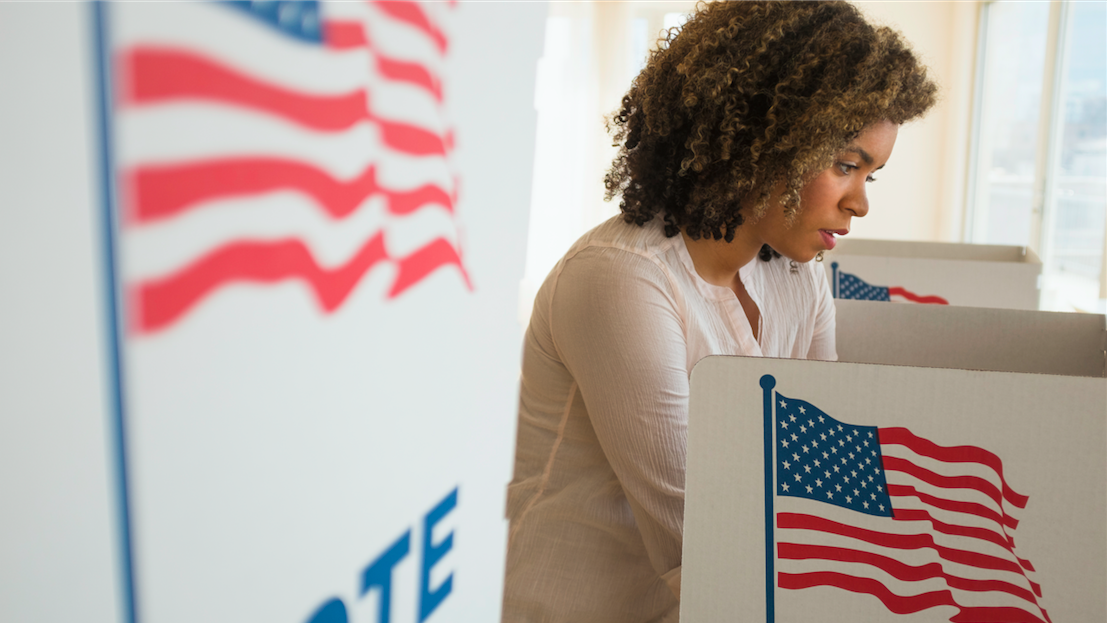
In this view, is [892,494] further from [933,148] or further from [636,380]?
[933,148]

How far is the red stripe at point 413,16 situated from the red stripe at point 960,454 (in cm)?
48

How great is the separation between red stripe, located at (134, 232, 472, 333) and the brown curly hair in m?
0.50

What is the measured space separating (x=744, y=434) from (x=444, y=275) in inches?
11.3

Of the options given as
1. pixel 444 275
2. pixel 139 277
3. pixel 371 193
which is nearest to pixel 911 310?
pixel 444 275

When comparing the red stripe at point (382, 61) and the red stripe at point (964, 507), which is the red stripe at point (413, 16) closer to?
the red stripe at point (382, 61)

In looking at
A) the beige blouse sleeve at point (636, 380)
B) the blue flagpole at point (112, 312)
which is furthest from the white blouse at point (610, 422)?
the blue flagpole at point (112, 312)

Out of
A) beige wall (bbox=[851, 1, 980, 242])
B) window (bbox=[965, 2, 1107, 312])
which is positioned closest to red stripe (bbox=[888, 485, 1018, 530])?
window (bbox=[965, 2, 1107, 312])

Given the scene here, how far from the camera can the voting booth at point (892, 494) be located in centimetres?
55

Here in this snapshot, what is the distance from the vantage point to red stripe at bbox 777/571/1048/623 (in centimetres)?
55

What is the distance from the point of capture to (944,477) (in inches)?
21.6

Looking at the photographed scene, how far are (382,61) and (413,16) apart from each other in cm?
6

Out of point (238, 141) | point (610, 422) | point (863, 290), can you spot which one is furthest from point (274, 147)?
point (863, 290)

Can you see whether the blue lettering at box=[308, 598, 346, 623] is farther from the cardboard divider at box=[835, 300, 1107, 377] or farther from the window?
the window

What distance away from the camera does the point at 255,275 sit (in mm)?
406
